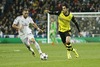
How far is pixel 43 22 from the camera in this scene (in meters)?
48.8

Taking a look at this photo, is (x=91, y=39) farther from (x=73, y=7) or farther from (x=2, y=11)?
(x=2, y=11)

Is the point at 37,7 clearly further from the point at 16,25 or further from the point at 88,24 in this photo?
the point at 16,25

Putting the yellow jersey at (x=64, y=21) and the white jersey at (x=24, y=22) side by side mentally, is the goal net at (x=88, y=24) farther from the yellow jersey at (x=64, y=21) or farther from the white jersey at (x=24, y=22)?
the yellow jersey at (x=64, y=21)

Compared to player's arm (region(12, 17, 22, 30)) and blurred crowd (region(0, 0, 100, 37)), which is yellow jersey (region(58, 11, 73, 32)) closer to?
player's arm (region(12, 17, 22, 30))

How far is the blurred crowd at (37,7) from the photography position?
49.5 m

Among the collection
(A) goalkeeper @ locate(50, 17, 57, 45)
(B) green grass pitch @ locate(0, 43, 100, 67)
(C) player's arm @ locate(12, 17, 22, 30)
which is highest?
(C) player's arm @ locate(12, 17, 22, 30)

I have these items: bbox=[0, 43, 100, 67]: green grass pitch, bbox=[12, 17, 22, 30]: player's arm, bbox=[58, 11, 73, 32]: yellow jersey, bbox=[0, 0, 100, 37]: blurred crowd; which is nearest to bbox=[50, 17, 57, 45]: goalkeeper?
bbox=[0, 0, 100, 37]: blurred crowd

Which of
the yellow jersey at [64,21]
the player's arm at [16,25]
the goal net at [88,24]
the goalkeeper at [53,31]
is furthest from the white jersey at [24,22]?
the goal net at [88,24]

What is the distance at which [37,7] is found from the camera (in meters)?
51.7

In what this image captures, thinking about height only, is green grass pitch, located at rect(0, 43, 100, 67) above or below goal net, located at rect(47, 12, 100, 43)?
above

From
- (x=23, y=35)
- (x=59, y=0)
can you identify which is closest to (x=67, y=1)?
(x=59, y=0)

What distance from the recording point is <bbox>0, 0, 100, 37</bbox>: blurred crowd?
Result: 49.5m

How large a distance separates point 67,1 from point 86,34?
6.16 metres

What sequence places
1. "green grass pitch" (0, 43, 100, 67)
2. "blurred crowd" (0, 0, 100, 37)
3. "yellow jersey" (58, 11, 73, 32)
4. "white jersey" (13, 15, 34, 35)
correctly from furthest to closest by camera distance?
1. "blurred crowd" (0, 0, 100, 37)
2. "white jersey" (13, 15, 34, 35)
3. "yellow jersey" (58, 11, 73, 32)
4. "green grass pitch" (0, 43, 100, 67)
